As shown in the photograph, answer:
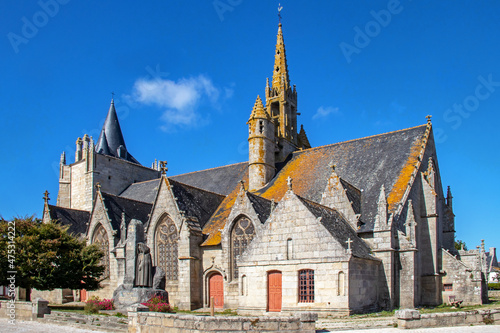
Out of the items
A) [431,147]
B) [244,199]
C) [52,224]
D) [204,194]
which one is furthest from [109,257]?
[431,147]

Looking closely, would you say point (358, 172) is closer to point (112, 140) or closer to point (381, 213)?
point (381, 213)

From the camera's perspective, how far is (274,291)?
20906mm

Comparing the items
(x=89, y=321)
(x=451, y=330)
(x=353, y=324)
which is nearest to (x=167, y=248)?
(x=89, y=321)

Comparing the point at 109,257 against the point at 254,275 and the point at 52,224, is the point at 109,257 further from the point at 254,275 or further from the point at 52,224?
the point at 254,275

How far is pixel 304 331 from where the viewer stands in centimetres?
1275

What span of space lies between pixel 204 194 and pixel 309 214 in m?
10.4

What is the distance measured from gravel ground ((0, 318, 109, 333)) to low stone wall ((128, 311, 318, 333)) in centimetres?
373

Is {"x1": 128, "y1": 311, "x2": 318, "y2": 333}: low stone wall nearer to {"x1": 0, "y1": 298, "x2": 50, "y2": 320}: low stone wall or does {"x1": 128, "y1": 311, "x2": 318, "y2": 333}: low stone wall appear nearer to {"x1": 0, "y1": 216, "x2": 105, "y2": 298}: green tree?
{"x1": 0, "y1": 298, "x2": 50, "y2": 320}: low stone wall

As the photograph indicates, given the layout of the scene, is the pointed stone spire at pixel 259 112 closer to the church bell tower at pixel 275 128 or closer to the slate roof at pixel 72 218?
the church bell tower at pixel 275 128

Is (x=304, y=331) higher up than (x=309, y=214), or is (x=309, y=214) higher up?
(x=309, y=214)

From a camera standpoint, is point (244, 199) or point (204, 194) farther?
point (204, 194)

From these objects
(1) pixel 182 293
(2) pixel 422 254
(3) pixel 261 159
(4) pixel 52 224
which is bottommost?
(1) pixel 182 293

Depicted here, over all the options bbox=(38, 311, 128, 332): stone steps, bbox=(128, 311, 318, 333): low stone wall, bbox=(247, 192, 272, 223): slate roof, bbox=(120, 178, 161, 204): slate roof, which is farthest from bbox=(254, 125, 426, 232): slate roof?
bbox=(38, 311, 128, 332): stone steps

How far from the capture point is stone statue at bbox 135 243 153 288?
73.8ft
